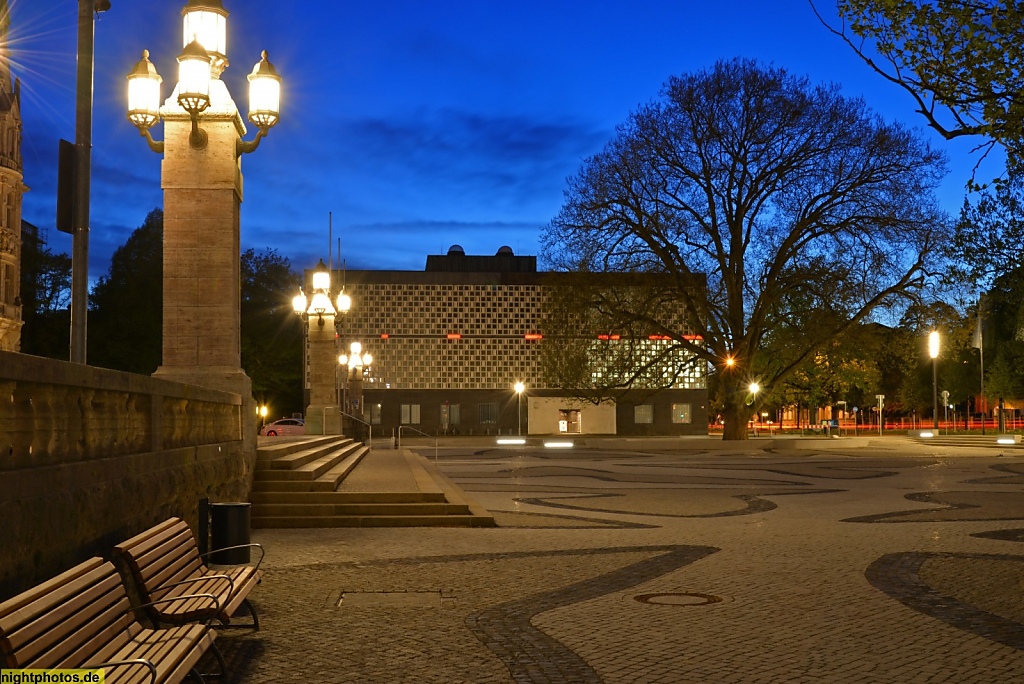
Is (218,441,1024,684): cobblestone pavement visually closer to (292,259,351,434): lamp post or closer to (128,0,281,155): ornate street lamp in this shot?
(128,0,281,155): ornate street lamp

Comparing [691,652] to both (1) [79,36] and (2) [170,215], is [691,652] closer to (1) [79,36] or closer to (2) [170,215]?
(1) [79,36]

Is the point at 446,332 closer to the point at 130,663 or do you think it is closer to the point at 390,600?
the point at 390,600

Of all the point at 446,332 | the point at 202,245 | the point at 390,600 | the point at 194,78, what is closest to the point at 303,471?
the point at 202,245

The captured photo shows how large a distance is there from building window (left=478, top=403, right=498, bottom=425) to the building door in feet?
15.6

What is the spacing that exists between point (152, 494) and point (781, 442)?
43.0 m

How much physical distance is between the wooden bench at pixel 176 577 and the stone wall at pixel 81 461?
0.94ft

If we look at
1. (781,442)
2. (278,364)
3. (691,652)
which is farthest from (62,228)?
(278,364)

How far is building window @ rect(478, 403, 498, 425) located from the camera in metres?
79.6

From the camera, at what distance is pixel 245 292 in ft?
256

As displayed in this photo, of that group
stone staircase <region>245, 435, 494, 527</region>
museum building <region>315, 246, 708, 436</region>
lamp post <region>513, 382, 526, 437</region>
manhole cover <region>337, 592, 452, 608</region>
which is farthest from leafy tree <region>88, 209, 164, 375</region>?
manhole cover <region>337, 592, 452, 608</region>

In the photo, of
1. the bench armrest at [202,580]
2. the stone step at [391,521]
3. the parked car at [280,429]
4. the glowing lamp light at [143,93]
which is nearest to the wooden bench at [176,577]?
the bench armrest at [202,580]

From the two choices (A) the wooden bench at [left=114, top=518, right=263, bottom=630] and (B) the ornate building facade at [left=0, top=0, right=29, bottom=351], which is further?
(B) the ornate building facade at [left=0, top=0, right=29, bottom=351]

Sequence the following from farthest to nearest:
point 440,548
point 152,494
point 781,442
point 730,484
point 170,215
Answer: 1. point 781,442
2. point 730,484
3. point 170,215
4. point 440,548
5. point 152,494

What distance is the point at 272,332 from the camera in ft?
258
